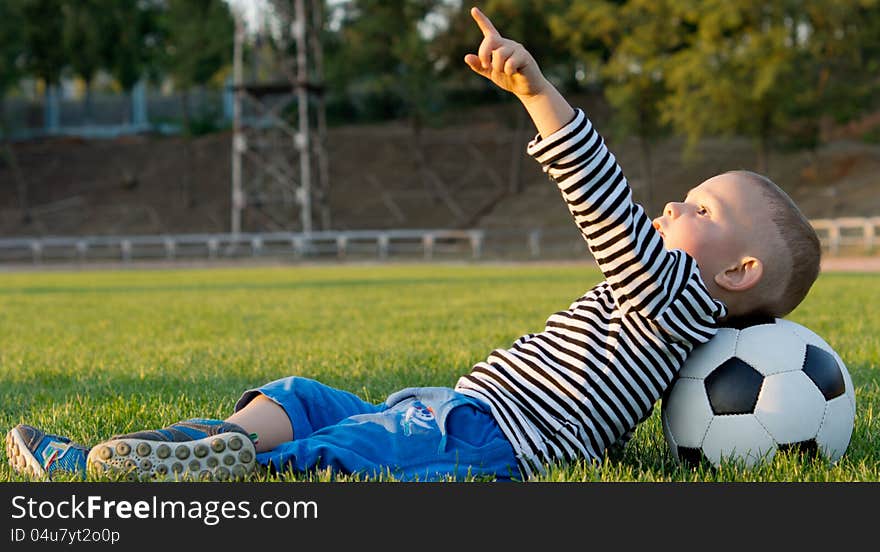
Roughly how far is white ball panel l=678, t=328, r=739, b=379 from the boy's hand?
1190mm

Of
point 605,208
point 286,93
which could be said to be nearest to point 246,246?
point 286,93

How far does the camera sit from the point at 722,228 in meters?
3.27

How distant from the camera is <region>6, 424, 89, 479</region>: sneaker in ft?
10.3

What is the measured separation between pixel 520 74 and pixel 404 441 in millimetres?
1155

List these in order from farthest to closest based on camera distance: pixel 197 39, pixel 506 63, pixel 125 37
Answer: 1. pixel 125 37
2. pixel 197 39
3. pixel 506 63

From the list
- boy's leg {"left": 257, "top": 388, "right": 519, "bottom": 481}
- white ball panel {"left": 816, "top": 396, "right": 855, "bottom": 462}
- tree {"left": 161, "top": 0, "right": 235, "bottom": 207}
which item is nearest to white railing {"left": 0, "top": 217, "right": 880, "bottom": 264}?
tree {"left": 161, "top": 0, "right": 235, "bottom": 207}

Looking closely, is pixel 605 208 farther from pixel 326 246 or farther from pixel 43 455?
pixel 326 246

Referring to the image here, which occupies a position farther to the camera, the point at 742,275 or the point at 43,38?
the point at 43,38

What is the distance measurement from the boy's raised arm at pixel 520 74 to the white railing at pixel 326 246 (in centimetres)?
2852

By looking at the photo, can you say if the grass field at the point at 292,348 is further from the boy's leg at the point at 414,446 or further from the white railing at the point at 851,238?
the white railing at the point at 851,238

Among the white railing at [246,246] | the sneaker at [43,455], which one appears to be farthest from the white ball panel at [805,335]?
the white railing at [246,246]

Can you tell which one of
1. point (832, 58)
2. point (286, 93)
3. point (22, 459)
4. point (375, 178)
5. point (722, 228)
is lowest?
point (375, 178)

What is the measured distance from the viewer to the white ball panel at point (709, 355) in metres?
3.55

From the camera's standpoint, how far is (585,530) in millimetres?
2617
